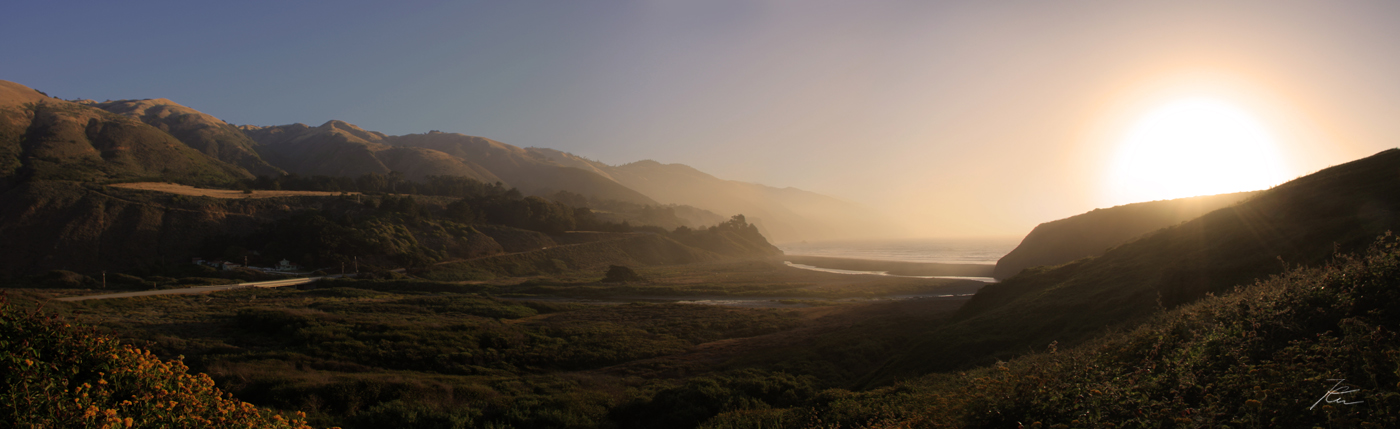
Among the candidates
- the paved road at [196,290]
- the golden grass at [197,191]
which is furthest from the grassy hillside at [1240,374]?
the golden grass at [197,191]

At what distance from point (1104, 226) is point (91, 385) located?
5025cm

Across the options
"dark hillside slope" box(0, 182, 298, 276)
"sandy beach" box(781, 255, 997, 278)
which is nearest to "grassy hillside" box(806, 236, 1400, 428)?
"sandy beach" box(781, 255, 997, 278)

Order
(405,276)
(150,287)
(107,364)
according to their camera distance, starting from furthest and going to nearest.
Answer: (405,276), (150,287), (107,364)

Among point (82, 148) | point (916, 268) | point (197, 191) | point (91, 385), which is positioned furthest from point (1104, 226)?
point (82, 148)

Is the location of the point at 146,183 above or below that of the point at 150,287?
above

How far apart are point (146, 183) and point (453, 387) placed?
3051 inches

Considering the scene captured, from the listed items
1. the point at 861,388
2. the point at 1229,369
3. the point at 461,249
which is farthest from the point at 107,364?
the point at 461,249

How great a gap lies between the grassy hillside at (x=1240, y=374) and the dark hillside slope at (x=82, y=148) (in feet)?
296

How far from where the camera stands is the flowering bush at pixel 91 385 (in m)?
4.43

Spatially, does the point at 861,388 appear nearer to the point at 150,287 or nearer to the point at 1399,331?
the point at 1399,331

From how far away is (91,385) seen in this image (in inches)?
194

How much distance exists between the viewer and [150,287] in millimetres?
36594
